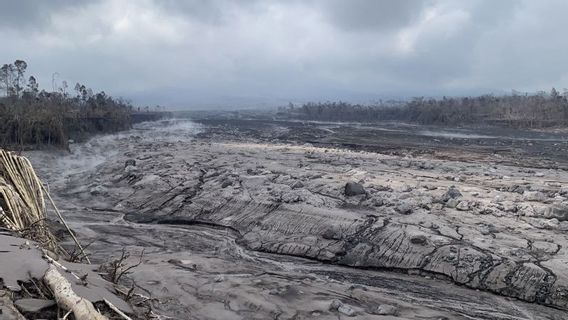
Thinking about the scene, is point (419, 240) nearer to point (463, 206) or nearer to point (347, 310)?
point (463, 206)

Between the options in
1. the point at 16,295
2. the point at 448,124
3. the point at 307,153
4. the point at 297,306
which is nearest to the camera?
the point at 16,295

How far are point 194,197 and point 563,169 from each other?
630 inches

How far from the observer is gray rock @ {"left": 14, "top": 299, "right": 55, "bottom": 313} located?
424 cm

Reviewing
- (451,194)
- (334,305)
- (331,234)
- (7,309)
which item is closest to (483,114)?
(451,194)

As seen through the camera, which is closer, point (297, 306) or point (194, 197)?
point (297, 306)

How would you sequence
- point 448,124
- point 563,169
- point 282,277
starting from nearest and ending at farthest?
point 282,277 → point 563,169 → point 448,124

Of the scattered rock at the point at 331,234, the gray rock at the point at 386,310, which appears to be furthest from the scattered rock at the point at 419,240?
the gray rock at the point at 386,310

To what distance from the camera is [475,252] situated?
9594mm

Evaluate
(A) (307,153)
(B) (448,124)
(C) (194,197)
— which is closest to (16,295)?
(C) (194,197)

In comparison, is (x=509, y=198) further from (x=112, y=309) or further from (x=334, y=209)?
(x=112, y=309)

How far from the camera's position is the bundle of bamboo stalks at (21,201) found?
6.80 m

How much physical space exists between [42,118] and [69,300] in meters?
27.7

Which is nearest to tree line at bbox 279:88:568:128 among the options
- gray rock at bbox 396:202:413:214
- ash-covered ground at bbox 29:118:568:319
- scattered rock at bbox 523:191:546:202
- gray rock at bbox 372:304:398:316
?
ash-covered ground at bbox 29:118:568:319

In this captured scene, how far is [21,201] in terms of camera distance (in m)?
7.39
